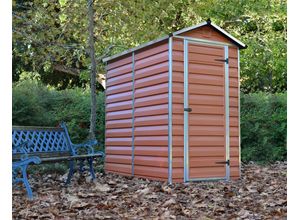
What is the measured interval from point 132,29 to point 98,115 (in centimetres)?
208

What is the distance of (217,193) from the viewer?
589 centimetres

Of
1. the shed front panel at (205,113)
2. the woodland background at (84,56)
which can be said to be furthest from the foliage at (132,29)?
the shed front panel at (205,113)

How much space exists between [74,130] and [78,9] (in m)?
2.60

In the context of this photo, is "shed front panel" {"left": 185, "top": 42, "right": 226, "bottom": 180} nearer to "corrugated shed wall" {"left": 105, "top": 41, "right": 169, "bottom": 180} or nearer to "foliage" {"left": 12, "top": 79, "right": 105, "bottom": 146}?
"corrugated shed wall" {"left": 105, "top": 41, "right": 169, "bottom": 180}

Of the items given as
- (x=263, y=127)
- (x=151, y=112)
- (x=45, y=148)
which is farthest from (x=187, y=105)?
(x=263, y=127)

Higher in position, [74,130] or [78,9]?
[78,9]

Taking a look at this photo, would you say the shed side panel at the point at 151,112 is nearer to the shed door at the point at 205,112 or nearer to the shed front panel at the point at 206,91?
the shed front panel at the point at 206,91

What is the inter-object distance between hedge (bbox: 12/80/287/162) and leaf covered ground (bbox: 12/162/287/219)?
191cm

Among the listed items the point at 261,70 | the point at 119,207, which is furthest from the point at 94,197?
the point at 261,70

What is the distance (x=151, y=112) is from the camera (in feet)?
23.9

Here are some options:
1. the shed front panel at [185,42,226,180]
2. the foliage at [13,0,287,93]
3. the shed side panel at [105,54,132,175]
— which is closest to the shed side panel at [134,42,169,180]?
the shed side panel at [105,54,132,175]

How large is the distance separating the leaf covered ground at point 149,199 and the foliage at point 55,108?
1826mm

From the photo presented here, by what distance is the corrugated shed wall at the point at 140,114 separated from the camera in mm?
6957

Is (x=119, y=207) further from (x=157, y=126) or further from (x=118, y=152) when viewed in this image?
(x=118, y=152)
